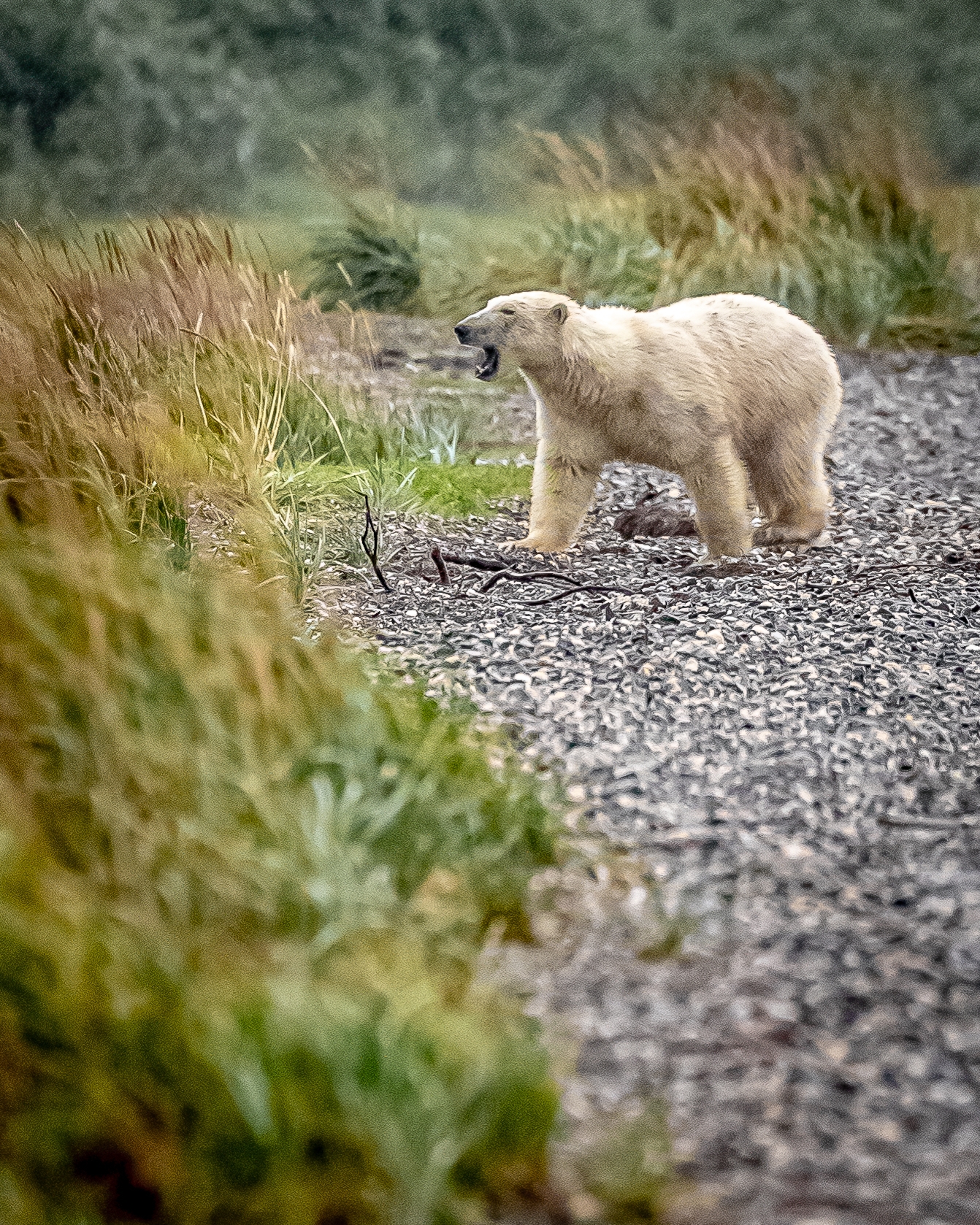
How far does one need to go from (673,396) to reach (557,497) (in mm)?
473

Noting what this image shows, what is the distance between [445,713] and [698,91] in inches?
294

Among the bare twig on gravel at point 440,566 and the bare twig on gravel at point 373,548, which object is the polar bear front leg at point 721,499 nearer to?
the bare twig on gravel at point 440,566

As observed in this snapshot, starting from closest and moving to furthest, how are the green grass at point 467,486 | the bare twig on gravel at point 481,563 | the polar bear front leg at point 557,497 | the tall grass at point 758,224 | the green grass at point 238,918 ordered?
the green grass at point 238,918, the bare twig on gravel at point 481,563, the polar bear front leg at point 557,497, the green grass at point 467,486, the tall grass at point 758,224

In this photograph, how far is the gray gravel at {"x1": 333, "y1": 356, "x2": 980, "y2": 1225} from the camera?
5.49 feet

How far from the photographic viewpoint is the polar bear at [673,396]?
3.76 m

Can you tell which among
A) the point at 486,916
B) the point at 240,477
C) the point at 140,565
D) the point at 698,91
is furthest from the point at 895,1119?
the point at 698,91

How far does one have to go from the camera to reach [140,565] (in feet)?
9.25

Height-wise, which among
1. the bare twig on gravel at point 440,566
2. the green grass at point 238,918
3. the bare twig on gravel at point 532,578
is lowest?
the bare twig on gravel at point 532,578

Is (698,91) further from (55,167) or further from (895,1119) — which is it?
(895,1119)

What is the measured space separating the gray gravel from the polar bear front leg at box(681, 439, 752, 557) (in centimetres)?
10

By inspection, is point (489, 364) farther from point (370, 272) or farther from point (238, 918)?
point (370, 272)

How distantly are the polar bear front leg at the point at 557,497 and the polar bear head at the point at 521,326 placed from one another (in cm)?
35

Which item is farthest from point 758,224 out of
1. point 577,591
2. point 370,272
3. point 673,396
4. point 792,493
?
point 577,591

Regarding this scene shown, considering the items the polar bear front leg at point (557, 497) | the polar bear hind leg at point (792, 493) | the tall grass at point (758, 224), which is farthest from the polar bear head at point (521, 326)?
the tall grass at point (758, 224)
